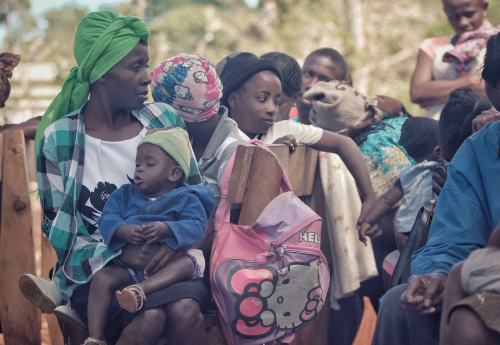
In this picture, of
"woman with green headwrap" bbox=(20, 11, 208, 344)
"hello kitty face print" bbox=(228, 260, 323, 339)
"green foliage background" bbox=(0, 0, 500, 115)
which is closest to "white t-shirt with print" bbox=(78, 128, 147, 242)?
"woman with green headwrap" bbox=(20, 11, 208, 344)

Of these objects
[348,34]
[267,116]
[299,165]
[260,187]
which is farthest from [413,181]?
[348,34]

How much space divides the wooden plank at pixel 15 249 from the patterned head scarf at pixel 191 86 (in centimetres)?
108

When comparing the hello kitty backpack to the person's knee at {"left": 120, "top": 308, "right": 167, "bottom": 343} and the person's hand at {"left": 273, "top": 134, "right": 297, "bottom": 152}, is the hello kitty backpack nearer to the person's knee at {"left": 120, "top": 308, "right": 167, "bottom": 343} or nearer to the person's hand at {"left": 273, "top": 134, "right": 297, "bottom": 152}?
the person's knee at {"left": 120, "top": 308, "right": 167, "bottom": 343}

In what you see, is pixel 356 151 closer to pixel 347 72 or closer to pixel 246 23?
pixel 347 72

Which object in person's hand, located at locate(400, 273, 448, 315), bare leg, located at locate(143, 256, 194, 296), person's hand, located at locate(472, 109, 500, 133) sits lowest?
person's hand, located at locate(400, 273, 448, 315)

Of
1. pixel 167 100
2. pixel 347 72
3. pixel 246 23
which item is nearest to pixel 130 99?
pixel 167 100

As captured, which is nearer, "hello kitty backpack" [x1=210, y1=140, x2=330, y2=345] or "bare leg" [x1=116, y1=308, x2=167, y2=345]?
"bare leg" [x1=116, y1=308, x2=167, y2=345]

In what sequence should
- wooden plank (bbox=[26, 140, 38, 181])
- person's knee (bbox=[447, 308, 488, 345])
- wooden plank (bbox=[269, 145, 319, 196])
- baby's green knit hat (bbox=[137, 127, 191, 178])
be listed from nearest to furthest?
1. person's knee (bbox=[447, 308, 488, 345])
2. baby's green knit hat (bbox=[137, 127, 191, 178])
3. wooden plank (bbox=[269, 145, 319, 196])
4. wooden plank (bbox=[26, 140, 38, 181])

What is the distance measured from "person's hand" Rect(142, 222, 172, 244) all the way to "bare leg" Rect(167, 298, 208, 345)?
0.98 ft

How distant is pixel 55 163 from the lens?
9.77 ft

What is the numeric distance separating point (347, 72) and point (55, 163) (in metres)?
2.81

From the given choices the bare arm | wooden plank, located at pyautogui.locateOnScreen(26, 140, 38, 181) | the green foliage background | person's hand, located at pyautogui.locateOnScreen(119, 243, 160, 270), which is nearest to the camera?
person's hand, located at pyautogui.locateOnScreen(119, 243, 160, 270)

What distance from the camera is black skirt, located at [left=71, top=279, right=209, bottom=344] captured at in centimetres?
265

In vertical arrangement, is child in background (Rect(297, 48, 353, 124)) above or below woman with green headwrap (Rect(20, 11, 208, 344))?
above
